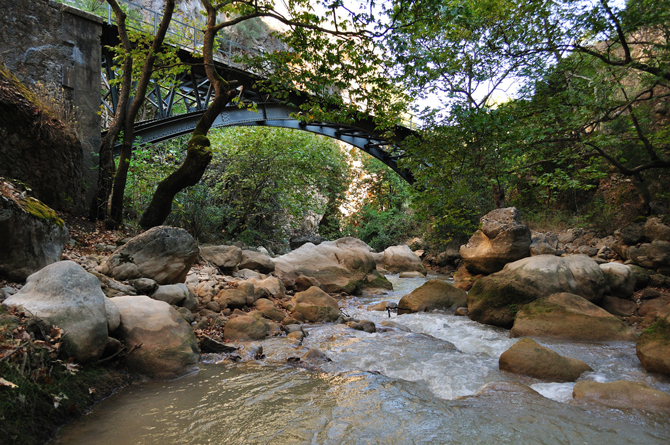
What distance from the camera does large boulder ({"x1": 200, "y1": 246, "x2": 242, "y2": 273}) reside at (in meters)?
8.48

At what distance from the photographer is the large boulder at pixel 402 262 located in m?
15.7

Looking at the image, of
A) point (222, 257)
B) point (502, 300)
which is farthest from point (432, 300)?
point (222, 257)

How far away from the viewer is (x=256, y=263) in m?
9.26

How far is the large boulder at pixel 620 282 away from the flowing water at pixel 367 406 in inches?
122

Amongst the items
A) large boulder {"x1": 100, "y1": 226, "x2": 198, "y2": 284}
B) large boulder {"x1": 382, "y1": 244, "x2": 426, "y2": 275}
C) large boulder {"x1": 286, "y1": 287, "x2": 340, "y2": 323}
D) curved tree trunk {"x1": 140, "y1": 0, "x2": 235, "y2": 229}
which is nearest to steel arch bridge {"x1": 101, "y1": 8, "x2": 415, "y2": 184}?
curved tree trunk {"x1": 140, "y1": 0, "x2": 235, "y2": 229}

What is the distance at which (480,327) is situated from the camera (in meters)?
6.67

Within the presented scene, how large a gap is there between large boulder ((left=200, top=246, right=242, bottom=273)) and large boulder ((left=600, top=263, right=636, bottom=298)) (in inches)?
317

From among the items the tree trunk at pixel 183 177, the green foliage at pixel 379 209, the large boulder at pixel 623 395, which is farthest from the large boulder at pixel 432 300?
the green foliage at pixel 379 209

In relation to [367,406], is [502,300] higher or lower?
lower

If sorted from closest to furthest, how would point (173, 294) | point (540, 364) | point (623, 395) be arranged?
point (623, 395)
point (540, 364)
point (173, 294)

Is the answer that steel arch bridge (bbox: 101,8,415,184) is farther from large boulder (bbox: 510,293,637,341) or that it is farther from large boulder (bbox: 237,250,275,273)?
large boulder (bbox: 510,293,637,341)

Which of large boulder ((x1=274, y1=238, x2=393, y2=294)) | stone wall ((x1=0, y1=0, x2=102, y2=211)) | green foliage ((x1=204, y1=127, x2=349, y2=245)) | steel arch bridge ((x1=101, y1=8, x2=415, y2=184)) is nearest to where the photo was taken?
stone wall ((x1=0, y1=0, x2=102, y2=211))

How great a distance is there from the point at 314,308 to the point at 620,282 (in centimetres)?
637

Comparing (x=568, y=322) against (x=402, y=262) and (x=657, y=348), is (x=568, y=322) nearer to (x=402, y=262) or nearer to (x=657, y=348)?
(x=657, y=348)
